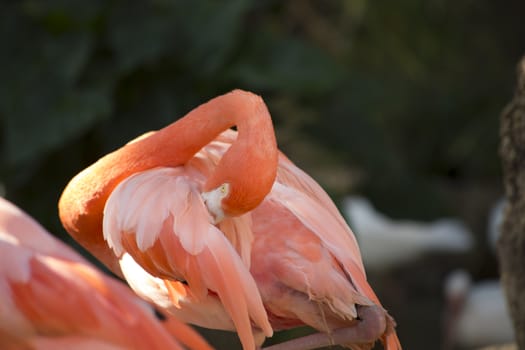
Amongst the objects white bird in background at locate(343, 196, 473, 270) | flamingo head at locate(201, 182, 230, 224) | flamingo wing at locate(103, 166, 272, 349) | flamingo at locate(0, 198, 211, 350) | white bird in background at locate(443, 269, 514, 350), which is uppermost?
flamingo head at locate(201, 182, 230, 224)

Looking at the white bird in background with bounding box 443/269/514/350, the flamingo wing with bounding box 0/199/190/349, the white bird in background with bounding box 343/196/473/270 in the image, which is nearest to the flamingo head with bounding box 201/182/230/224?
the flamingo wing with bounding box 0/199/190/349

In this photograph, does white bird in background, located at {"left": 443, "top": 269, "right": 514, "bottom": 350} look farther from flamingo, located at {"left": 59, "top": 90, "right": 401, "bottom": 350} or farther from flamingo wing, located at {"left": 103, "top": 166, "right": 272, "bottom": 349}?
flamingo wing, located at {"left": 103, "top": 166, "right": 272, "bottom": 349}

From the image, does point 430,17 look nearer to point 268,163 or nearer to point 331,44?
point 331,44

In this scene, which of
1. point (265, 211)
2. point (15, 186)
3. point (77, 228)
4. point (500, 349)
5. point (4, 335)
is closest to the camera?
point (265, 211)

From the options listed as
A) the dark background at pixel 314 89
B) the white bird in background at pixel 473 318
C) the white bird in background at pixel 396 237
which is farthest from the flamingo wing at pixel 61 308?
the white bird in background at pixel 396 237

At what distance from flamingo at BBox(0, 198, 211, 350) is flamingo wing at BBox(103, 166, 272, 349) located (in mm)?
510

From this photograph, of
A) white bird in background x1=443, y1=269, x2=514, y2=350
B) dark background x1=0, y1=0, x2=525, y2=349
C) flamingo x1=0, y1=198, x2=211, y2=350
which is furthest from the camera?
white bird in background x1=443, y1=269, x2=514, y2=350

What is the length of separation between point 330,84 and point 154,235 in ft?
7.86

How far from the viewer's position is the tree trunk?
2.36m

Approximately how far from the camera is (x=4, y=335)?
90.4 inches

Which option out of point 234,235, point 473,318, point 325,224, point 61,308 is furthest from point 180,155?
point 473,318

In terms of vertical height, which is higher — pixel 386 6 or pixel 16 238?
pixel 386 6

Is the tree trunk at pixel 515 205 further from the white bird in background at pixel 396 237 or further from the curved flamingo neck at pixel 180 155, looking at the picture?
the white bird in background at pixel 396 237

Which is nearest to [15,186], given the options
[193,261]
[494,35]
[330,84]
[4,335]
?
[330,84]
